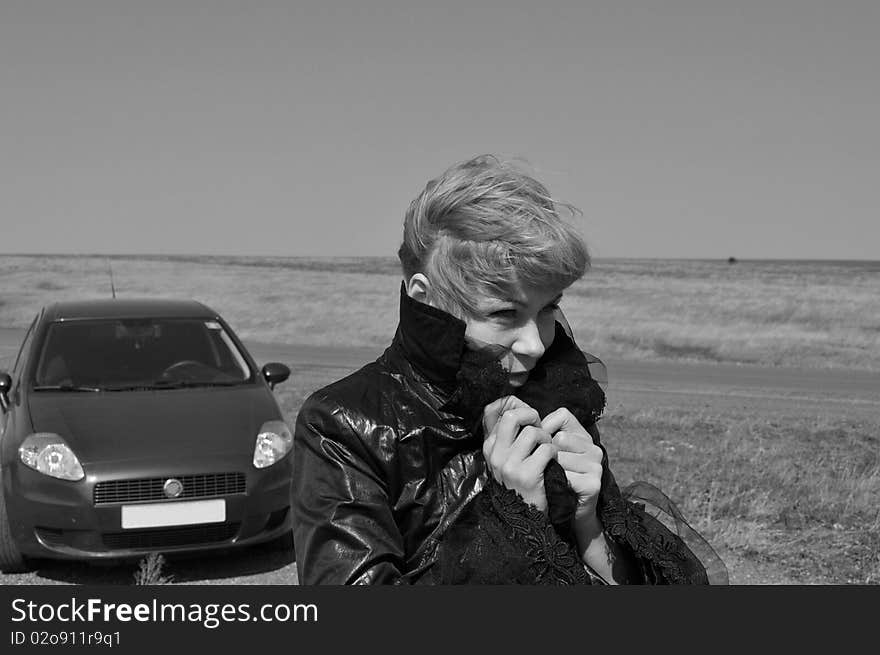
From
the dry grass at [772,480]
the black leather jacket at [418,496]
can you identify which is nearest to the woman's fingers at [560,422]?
the black leather jacket at [418,496]

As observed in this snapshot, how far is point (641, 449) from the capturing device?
9.91 meters

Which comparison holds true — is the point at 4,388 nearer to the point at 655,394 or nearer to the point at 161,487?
the point at 161,487

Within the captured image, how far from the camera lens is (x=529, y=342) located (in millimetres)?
1923

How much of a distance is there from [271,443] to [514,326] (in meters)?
4.95

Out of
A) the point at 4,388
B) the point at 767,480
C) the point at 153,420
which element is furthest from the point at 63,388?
the point at 767,480

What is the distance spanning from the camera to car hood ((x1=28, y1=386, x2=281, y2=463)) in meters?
6.34

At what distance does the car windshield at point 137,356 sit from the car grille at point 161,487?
117 centimetres

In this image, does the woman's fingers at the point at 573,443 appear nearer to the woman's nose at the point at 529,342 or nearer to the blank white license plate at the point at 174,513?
the woman's nose at the point at 529,342

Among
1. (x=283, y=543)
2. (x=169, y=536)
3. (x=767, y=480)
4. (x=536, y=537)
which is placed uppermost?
(x=536, y=537)

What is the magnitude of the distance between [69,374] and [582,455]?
19.8 ft

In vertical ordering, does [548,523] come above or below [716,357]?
above

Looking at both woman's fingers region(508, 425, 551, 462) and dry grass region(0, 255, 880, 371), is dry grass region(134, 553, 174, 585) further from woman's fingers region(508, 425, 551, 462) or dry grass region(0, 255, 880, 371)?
dry grass region(0, 255, 880, 371)

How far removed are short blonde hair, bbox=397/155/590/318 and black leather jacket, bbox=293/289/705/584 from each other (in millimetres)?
76

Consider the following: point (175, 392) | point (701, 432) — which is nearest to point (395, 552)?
point (175, 392)
